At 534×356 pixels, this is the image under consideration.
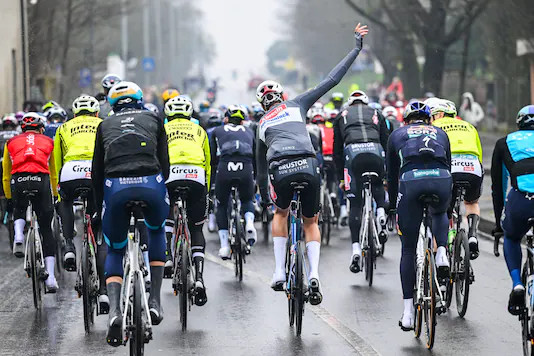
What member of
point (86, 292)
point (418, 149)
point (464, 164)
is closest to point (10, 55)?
point (464, 164)

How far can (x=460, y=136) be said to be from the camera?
488 inches

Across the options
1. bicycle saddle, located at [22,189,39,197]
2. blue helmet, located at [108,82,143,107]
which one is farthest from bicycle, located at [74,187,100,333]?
blue helmet, located at [108,82,143,107]

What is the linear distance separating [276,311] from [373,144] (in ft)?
10.4

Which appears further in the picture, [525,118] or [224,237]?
[224,237]

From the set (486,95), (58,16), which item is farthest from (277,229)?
(486,95)

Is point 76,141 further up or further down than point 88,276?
further up

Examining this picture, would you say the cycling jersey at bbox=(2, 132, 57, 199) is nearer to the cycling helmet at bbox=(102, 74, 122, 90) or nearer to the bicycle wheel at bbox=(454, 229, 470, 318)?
the cycling helmet at bbox=(102, 74, 122, 90)

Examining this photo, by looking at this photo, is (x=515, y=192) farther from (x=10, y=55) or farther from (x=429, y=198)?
(x=10, y=55)

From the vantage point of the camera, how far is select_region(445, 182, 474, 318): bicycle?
459 inches

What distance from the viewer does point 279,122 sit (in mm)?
11031

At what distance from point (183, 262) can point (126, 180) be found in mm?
2531

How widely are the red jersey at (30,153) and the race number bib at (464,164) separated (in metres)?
3.86

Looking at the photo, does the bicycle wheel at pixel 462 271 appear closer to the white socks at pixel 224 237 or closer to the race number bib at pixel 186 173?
the race number bib at pixel 186 173

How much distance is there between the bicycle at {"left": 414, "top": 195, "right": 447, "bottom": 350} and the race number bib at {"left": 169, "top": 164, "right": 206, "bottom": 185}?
241cm
